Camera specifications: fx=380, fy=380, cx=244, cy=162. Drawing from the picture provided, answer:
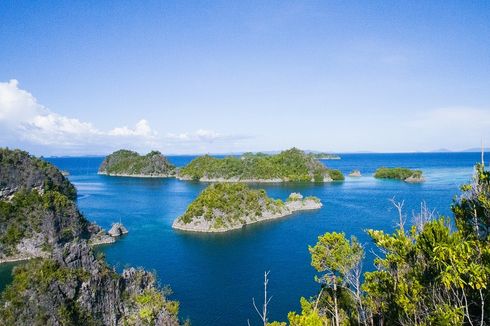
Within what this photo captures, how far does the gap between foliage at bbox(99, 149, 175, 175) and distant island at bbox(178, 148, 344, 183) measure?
17.4m

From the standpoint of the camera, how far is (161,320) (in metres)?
27.8

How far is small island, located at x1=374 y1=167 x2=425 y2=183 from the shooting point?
132 metres

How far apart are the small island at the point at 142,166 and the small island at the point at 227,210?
106252 mm

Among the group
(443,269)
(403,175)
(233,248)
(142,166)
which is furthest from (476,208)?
(142,166)

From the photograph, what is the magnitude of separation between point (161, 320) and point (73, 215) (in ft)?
115

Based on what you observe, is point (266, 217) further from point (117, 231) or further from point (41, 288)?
point (41, 288)

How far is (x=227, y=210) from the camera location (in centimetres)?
6775

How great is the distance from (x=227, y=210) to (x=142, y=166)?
398 feet

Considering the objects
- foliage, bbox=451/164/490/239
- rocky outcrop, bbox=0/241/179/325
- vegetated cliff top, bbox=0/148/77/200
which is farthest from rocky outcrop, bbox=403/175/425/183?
foliage, bbox=451/164/490/239

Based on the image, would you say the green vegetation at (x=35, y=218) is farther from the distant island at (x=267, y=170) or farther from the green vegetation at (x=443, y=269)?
the distant island at (x=267, y=170)

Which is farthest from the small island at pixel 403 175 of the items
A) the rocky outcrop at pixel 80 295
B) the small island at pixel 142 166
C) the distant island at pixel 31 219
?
the rocky outcrop at pixel 80 295

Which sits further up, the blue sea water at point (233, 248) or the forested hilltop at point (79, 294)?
the forested hilltop at point (79, 294)

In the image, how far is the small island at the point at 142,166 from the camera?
176 m

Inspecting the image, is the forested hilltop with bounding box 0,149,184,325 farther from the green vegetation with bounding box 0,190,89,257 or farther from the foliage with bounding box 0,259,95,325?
the green vegetation with bounding box 0,190,89,257
